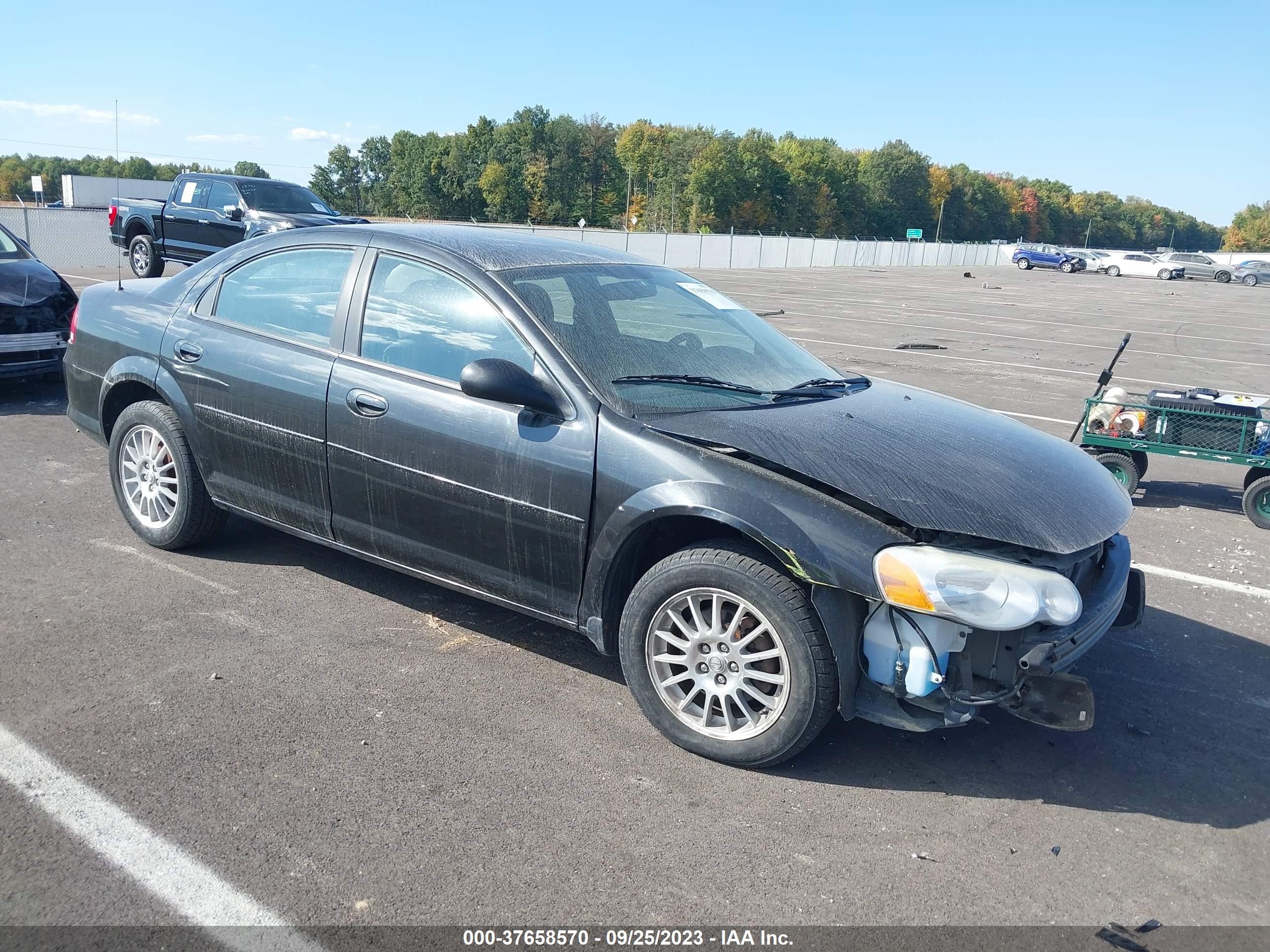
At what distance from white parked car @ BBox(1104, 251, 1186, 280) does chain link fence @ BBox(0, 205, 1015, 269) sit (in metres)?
14.0

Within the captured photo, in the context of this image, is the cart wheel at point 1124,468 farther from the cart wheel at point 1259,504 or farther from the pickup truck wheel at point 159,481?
the pickup truck wheel at point 159,481

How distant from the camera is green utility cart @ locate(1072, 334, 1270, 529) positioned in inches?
260

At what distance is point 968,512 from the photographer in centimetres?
Answer: 321

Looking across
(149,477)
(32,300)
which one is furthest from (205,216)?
(149,477)

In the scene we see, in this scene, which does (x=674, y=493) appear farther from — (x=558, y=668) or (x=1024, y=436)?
(x=1024, y=436)


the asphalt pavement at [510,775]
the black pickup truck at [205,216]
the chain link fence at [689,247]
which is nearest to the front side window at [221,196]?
the black pickup truck at [205,216]

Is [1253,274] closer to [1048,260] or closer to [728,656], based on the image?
[1048,260]

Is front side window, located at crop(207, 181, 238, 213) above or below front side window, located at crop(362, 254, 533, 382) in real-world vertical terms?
above

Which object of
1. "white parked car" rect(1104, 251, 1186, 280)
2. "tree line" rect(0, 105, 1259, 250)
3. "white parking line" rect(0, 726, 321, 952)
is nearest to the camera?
"white parking line" rect(0, 726, 321, 952)

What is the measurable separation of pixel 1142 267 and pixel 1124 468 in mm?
60364

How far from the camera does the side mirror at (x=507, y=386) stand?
3570 millimetres

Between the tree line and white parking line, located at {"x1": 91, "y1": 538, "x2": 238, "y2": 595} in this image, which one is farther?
the tree line

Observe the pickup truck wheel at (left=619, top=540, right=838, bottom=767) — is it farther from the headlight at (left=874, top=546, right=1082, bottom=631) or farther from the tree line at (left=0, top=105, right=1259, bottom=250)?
the tree line at (left=0, top=105, right=1259, bottom=250)

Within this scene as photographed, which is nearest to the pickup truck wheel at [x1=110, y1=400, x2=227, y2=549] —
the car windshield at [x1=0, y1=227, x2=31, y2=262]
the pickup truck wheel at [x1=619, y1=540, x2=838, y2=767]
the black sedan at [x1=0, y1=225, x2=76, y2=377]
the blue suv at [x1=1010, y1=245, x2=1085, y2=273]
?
the pickup truck wheel at [x1=619, y1=540, x2=838, y2=767]
